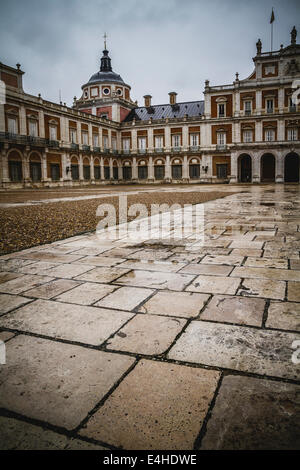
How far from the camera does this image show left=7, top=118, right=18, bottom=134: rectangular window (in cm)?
2791

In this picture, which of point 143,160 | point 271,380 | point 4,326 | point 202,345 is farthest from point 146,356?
point 143,160

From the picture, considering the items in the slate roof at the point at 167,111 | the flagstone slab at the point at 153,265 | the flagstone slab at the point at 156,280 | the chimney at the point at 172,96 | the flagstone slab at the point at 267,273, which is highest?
the chimney at the point at 172,96

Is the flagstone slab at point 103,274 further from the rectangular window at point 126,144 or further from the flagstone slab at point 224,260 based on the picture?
the rectangular window at point 126,144

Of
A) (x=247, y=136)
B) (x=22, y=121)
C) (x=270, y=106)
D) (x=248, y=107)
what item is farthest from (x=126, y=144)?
(x=270, y=106)

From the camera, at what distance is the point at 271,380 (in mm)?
1729

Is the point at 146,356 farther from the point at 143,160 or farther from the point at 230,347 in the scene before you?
the point at 143,160

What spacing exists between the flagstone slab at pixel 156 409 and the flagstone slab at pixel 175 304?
2.39 feet

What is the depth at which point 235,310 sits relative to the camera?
2.60m

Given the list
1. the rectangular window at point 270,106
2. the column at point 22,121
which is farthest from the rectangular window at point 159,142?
the column at point 22,121

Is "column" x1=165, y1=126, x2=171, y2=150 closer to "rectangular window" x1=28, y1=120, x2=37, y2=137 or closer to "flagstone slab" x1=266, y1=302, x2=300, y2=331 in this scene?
"rectangular window" x1=28, y1=120, x2=37, y2=137

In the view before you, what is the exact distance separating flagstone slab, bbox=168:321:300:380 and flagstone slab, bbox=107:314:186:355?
81mm

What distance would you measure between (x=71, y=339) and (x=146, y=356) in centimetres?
55

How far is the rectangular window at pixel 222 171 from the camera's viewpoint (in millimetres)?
40000

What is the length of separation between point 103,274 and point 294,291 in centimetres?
193
